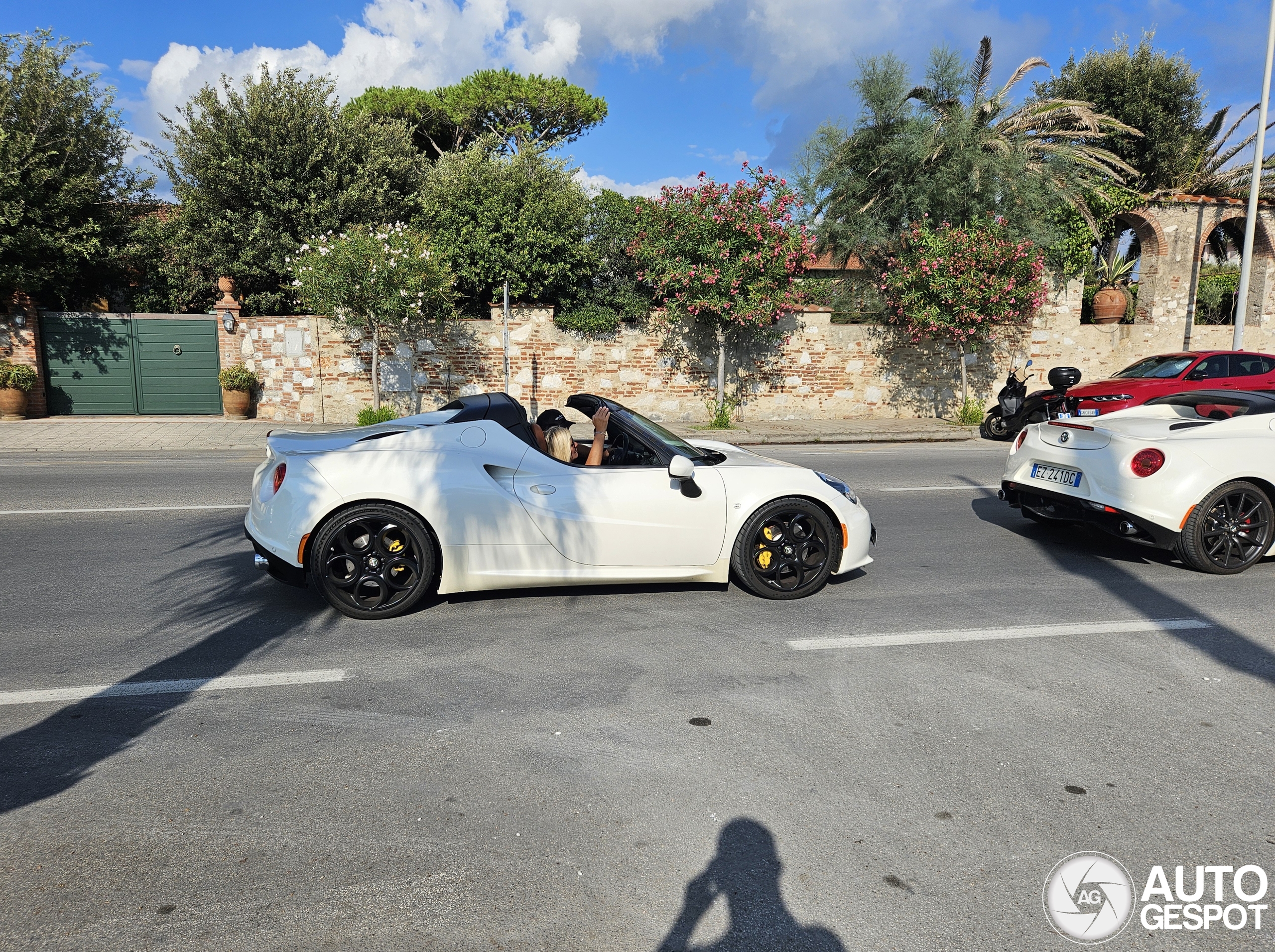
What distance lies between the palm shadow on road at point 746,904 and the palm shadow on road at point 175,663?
231 centimetres

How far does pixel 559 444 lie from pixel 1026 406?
12.5m

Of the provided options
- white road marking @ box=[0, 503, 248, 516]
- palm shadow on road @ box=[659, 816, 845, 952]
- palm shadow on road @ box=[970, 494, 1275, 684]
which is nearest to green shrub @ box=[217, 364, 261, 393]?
white road marking @ box=[0, 503, 248, 516]

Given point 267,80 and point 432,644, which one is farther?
point 267,80

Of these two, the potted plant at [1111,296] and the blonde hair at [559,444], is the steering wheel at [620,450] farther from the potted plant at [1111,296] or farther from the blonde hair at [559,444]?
the potted plant at [1111,296]

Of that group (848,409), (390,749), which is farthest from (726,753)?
(848,409)

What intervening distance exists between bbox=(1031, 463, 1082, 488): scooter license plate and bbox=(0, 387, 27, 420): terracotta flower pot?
1822 centimetres

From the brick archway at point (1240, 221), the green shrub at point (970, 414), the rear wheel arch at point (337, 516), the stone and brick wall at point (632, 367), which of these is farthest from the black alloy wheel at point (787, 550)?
the brick archway at point (1240, 221)

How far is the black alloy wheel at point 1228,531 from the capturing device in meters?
6.05

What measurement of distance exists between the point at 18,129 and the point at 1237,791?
21.4m

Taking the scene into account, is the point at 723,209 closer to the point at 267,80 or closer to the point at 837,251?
the point at 837,251

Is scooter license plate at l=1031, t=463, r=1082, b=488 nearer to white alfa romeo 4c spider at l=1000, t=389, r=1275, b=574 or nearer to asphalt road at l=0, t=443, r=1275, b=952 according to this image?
white alfa romeo 4c spider at l=1000, t=389, r=1275, b=574

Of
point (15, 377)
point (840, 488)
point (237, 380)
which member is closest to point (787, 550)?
point (840, 488)

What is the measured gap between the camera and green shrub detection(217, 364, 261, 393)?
17.6 m

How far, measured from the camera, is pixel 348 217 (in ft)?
64.1
